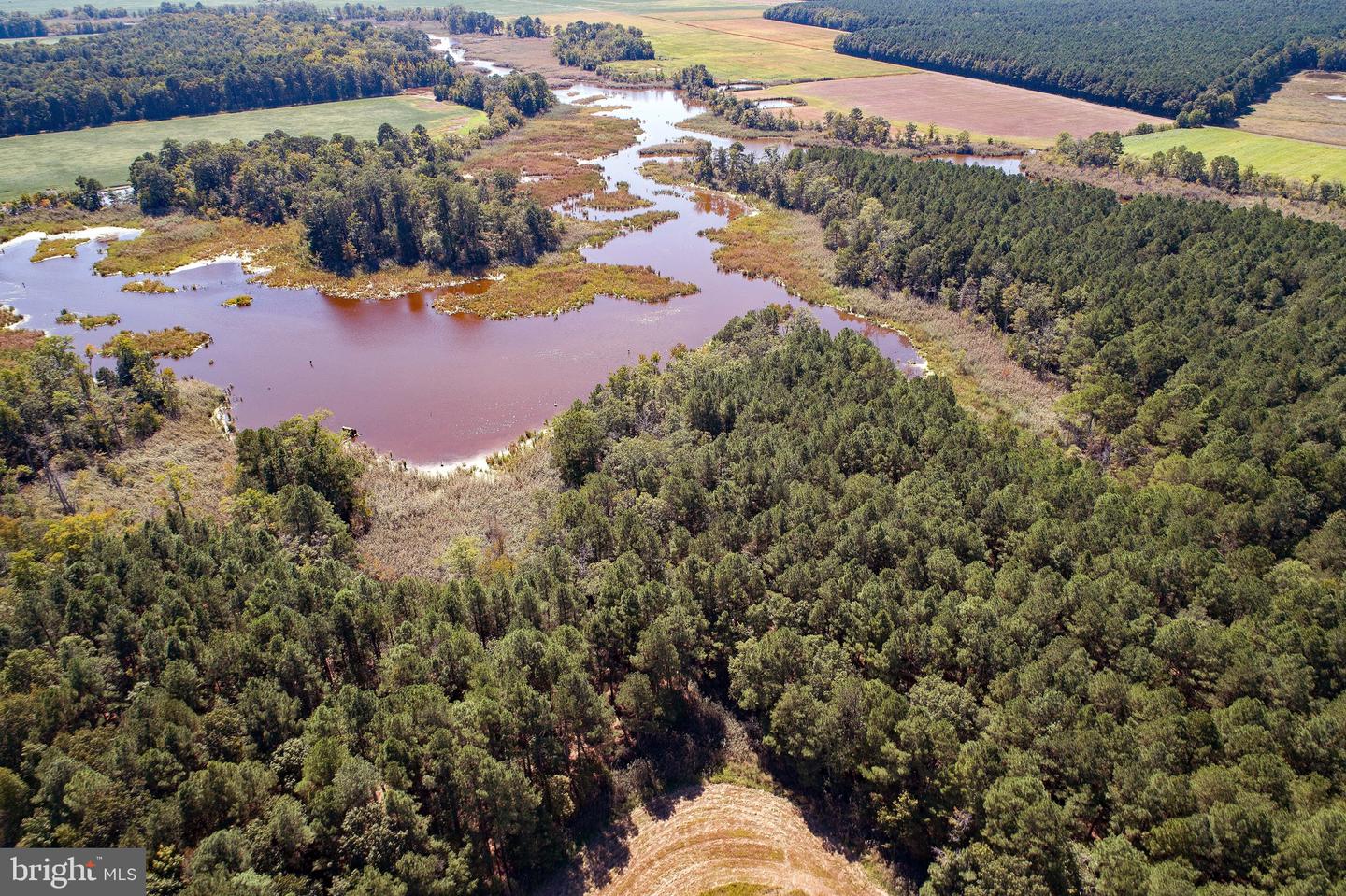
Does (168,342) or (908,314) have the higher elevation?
(908,314)

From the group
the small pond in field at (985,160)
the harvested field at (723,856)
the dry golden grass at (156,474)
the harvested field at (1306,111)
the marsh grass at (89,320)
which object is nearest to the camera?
the harvested field at (723,856)

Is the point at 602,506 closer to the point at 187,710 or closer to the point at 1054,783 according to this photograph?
the point at 187,710

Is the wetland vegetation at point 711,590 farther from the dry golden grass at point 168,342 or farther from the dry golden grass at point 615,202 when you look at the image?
the dry golden grass at point 615,202

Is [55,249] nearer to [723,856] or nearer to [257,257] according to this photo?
[257,257]

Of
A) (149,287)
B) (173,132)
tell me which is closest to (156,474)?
(149,287)

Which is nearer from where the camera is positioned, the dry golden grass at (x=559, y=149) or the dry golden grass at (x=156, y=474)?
the dry golden grass at (x=156, y=474)
